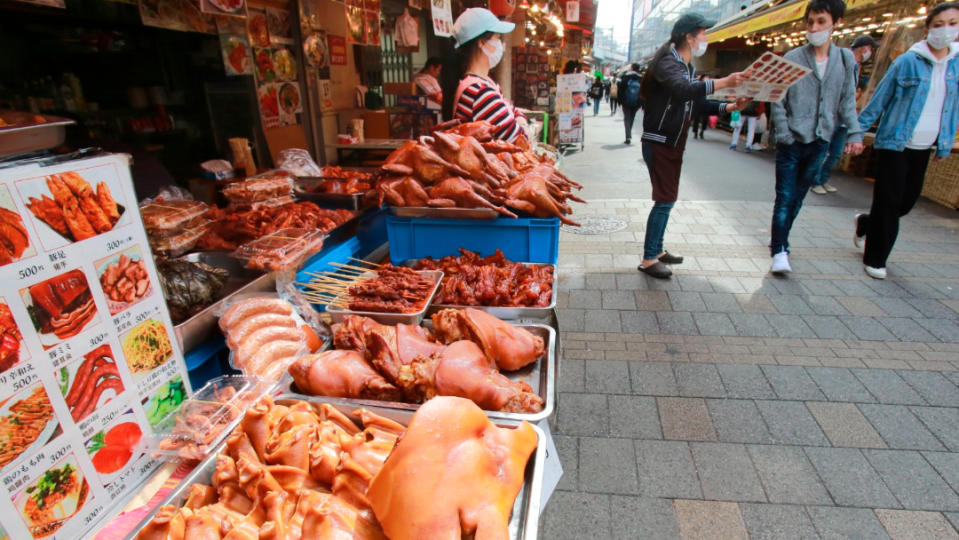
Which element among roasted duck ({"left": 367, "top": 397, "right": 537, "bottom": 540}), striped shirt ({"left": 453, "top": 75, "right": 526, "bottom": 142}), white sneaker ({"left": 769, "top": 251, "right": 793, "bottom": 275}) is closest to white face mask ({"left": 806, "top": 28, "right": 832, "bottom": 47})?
white sneaker ({"left": 769, "top": 251, "right": 793, "bottom": 275})

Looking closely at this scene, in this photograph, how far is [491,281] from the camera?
2816mm

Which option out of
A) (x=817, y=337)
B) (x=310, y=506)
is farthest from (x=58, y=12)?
(x=817, y=337)

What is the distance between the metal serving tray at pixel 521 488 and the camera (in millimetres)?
1337

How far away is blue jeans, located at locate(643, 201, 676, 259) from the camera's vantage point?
18.5 ft

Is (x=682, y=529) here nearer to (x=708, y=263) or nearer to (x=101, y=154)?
(x=101, y=154)

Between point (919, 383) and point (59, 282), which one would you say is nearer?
point (59, 282)

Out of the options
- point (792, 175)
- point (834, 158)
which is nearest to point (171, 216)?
point (792, 175)

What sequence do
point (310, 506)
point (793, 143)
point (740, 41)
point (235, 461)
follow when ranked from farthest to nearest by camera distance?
point (740, 41)
point (793, 143)
point (235, 461)
point (310, 506)

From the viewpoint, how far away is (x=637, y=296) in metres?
5.58

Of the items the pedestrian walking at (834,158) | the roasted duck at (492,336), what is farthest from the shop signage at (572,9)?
the roasted duck at (492,336)

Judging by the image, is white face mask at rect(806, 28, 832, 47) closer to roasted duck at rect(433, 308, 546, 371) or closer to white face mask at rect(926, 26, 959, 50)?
white face mask at rect(926, 26, 959, 50)

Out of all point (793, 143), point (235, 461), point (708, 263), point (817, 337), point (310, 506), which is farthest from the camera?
point (708, 263)

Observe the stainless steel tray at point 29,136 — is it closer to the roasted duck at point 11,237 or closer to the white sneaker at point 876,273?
the roasted duck at point 11,237

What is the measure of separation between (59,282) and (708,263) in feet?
22.1
